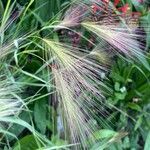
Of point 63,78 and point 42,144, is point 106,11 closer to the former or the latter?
point 63,78

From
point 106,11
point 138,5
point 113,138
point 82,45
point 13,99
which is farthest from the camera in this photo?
point 138,5

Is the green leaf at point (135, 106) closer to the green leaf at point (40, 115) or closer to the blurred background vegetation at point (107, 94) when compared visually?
the blurred background vegetation at point (107, 94)

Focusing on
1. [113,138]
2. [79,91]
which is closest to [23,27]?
[79,91]

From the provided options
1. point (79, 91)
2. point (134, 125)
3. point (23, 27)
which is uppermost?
point (23, 27)

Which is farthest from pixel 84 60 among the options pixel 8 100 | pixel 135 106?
pixel 135 106

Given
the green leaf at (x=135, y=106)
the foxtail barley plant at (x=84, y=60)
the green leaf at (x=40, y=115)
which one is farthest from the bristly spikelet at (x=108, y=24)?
the green leaf at (x=40, y=115)

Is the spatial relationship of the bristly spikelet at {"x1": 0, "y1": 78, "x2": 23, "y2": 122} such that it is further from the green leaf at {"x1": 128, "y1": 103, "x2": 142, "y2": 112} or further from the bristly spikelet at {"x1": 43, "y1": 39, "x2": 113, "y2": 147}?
the green leaf at {"x1": 128, "y1": 103, "x2": 142, "y2": 112}

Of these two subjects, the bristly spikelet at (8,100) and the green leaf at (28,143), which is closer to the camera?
the bristly spikelet at (8,100)

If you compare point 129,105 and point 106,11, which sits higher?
point 106,11

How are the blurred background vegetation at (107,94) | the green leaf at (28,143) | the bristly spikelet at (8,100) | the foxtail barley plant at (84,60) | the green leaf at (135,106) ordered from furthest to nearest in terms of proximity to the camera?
the green leaf at (135,106), the blurred background vegetation at (107,94), the green leaf at (28,143), the foxtail barley plant at (84,60), the bristly spikelet at (8,100)
